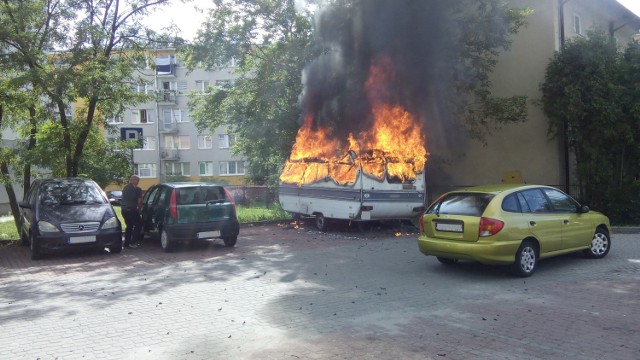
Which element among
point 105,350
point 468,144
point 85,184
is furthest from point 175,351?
point 468,144

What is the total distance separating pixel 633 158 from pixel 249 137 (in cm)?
1237

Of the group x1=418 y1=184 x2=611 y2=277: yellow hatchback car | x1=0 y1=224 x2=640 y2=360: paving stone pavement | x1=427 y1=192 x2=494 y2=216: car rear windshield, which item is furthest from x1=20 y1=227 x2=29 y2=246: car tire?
x1=427 y1=192 x2=494 y2=216: car rear windshield

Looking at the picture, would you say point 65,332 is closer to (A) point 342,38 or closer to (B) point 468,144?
(A) point 342,38

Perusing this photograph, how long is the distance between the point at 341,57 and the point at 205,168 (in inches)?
1545

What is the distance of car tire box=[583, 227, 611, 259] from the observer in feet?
30.8

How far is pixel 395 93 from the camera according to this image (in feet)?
49.8

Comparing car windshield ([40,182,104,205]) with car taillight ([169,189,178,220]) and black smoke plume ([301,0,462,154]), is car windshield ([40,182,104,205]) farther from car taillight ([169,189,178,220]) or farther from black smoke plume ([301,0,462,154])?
black smoke plume ([301,0,462,154])

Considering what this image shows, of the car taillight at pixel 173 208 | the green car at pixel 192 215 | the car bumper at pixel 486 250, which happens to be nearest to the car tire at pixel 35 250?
the green car at pixel 192 215

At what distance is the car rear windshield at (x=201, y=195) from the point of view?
11.2 m

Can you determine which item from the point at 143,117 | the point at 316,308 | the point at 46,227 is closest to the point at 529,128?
the point at 316,308

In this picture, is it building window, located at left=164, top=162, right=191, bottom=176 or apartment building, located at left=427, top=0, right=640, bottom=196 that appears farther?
building window, located at left=164, top=162, right=191, bottom=176

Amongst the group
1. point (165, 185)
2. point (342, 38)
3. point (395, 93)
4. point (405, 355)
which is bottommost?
point (405, 355)

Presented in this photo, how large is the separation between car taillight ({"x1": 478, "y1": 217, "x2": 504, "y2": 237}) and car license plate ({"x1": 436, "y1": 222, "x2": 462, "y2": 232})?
37 cm

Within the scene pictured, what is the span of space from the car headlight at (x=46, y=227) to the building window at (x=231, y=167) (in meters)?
42.6
